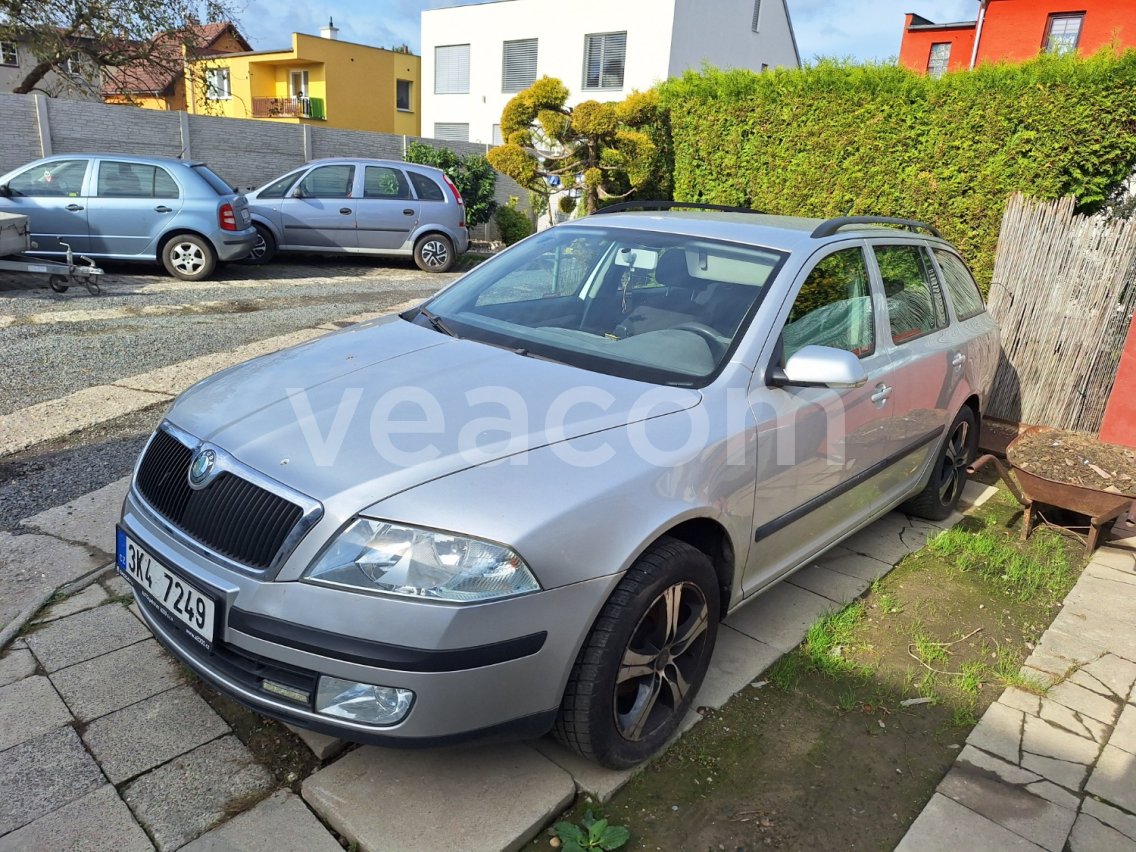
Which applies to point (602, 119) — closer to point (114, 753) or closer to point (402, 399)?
point (402, 399)

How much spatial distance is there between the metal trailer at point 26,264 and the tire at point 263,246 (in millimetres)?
2825

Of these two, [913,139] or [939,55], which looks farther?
[939,55]

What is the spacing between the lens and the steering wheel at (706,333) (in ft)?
9.77

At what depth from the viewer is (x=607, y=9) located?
27.1m

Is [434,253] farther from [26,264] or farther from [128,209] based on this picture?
[26,264]

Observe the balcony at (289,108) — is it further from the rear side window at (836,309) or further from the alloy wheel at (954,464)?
the rear side window at (836,309)

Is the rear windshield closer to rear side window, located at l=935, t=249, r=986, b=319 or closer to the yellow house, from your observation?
rear side window, located at l=935, t=249, r=986, b=319

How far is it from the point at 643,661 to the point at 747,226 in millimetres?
2024

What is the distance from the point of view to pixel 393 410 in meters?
2.53

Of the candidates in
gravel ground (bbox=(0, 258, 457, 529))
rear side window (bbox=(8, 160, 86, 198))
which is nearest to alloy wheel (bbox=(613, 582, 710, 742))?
gravel ground (bbox=(0, 258, 457, 529))

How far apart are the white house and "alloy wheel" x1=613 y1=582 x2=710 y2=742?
953 inches

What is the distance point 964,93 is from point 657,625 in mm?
7733

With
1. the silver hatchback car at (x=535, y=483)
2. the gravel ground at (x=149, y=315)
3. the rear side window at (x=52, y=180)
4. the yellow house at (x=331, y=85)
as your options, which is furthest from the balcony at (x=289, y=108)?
the silver hatchback car at (x=535, y=483)

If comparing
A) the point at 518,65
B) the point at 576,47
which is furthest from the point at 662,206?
the point at 518,65
